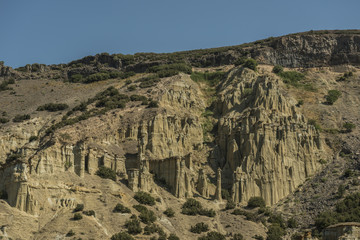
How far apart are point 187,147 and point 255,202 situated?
13.4 m

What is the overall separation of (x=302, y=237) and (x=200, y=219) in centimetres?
1118

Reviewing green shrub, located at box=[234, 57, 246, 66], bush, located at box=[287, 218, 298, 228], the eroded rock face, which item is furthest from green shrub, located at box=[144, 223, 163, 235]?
green shrub, located at box=[234, 57, 246, 66]

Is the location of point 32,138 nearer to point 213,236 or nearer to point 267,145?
point 213,236

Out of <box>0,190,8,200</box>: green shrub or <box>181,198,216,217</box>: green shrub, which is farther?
<box>181,198,216,217</box>: green shrub

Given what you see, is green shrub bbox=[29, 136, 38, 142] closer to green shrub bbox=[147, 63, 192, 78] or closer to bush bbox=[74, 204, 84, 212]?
bush bbox=[74, 204, 84, 212]

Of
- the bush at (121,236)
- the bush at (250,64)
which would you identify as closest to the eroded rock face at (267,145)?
the bush at (250,64)

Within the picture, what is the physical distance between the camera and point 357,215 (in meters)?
66.7

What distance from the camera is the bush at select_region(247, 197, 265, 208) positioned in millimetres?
72188

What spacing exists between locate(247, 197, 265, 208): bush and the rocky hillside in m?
0.13

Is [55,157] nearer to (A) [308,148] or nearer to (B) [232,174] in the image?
(B) [232,174]

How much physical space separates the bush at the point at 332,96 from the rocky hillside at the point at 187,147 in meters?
0.33

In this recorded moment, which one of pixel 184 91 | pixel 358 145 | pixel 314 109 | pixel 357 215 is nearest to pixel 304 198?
pixel 357 215

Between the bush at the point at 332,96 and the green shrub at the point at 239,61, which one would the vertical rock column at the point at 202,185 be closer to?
the bush at the point at 332,96

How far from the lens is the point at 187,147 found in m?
81.1
